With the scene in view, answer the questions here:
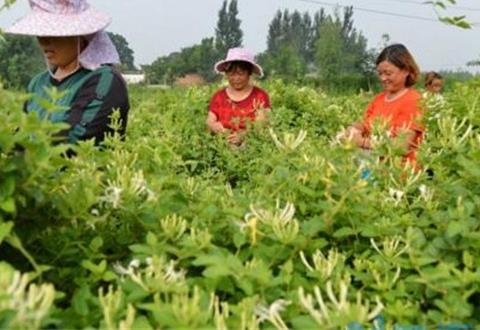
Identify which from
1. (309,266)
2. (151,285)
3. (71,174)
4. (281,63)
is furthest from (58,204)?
(281,63)

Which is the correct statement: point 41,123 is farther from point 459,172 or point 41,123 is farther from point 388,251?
point 459,172

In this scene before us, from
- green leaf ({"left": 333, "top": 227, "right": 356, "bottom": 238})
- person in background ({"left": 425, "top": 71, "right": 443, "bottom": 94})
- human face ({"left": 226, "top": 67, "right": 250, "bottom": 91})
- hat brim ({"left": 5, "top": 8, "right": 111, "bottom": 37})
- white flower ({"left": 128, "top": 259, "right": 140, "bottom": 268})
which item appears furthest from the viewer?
person in background ({"left": 425, "top": 71, "right": 443, "bottom": 94})

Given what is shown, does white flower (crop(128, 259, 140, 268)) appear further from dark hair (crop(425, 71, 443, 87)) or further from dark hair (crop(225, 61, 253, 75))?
dark hair (crop(425, 71, 443, 87))

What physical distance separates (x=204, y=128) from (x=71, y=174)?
409 centimetres

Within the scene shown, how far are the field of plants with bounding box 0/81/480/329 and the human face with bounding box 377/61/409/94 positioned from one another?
7.57 feet

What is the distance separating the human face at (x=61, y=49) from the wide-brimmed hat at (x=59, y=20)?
87 millimetres

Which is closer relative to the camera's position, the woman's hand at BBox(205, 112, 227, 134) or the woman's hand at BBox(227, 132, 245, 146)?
the woman's hand at BBox(227, 132, 245, 146)

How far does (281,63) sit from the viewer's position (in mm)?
46031

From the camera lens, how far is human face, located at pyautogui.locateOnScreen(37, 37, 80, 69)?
2.94 meters

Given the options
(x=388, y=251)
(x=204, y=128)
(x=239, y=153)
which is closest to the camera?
(x=388, y=251)

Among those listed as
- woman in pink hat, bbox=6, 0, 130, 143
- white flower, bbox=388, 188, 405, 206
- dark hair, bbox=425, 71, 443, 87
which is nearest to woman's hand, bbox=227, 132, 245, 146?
woman in pink hat, bbox=6, 0, 130, 143

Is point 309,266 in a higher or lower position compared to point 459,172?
lower

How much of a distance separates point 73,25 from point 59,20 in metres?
0.05

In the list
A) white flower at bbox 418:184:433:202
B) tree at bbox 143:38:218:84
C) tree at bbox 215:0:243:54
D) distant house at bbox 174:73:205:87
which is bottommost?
white flower at bbox 418:184:433:202
